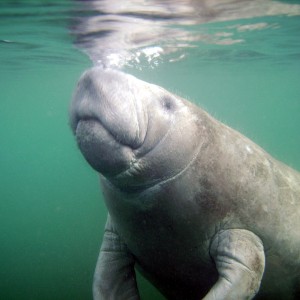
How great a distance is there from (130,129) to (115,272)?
2.22 meters

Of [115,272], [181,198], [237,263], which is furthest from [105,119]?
[115,272]

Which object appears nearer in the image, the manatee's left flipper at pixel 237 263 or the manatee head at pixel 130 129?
the manatee head at pixel 130 129

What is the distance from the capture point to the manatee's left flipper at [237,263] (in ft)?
11.1

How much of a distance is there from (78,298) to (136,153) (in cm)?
788

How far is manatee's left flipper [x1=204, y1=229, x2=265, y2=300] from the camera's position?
3391mm

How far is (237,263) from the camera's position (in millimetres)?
3572

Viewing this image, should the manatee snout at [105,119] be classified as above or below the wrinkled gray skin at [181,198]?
above

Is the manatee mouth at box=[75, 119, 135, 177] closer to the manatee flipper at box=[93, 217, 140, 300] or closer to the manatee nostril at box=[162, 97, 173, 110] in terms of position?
the manatee nostril at box=[162, 97, 173, 110]

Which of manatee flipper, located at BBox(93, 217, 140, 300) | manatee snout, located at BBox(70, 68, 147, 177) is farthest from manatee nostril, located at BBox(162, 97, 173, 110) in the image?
manatee flipper, located at BBox(93, 217, 140, 300)

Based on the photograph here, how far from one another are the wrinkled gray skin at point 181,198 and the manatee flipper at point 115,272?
0.01 meters

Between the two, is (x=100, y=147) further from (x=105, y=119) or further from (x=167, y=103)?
(x=167, y=103)

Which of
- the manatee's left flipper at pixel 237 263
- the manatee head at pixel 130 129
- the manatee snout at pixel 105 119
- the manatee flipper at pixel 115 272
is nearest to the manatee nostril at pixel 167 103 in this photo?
the manatee head at pixel 130 129

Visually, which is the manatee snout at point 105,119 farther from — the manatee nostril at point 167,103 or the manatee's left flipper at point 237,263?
the manatee's left flipper at point 237,263

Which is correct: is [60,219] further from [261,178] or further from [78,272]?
[261,178]
